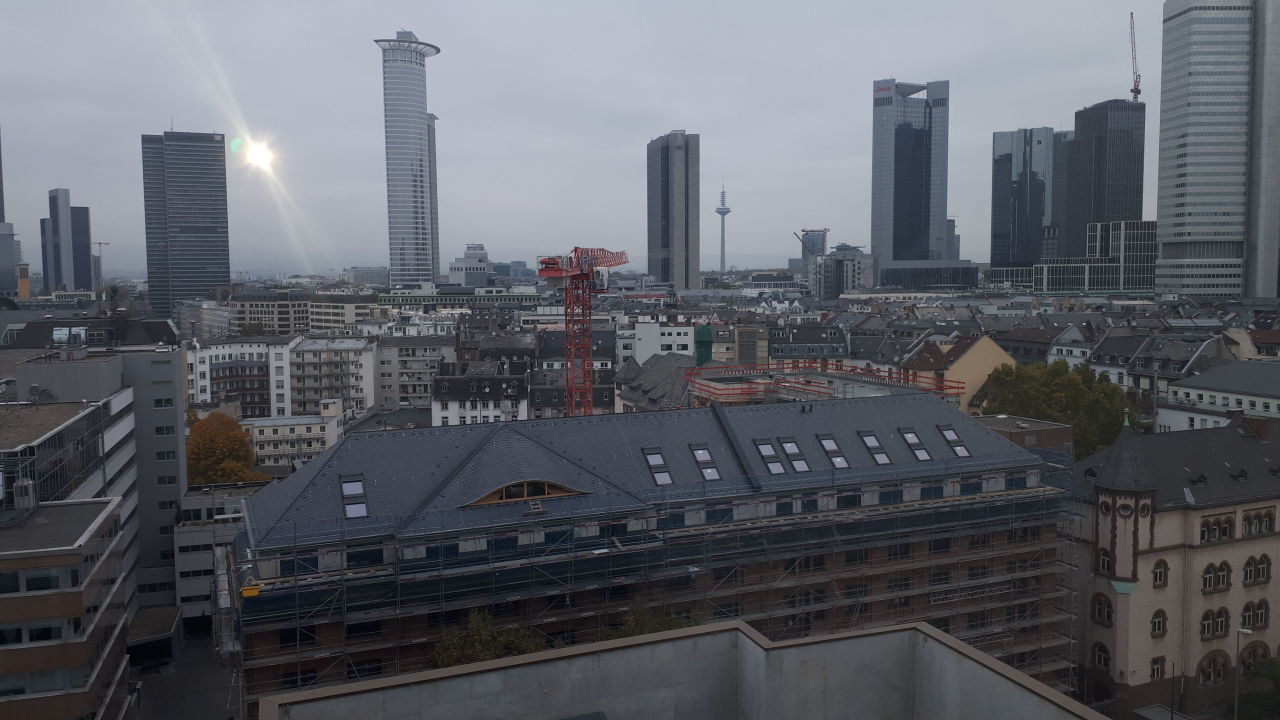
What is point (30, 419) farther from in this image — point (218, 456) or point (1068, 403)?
point (1068, 403)

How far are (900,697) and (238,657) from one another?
19.9 meters

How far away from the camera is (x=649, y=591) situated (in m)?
32.8

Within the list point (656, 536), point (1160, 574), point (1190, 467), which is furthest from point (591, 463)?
point (1190, 467)

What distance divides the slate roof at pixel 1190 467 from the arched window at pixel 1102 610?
4.89m

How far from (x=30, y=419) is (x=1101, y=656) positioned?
165ft

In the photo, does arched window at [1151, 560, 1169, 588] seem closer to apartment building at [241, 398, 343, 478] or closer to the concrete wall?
the concrete wall

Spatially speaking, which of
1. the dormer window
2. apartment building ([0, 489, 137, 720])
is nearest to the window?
the dormer window

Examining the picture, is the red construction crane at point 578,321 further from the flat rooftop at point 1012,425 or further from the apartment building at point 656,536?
the apartment building at point 656,536

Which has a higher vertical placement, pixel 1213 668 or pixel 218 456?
pixel 218 456

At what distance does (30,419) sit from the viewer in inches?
1753

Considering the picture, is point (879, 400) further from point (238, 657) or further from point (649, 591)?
point (238, 657)

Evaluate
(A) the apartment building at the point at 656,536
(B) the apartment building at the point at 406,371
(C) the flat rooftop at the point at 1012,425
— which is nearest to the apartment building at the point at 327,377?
(B) the apartment building at the point at 406,371

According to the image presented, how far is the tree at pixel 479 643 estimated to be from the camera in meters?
26.8

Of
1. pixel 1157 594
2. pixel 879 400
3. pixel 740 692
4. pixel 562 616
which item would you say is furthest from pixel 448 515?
pixel 1157 594
